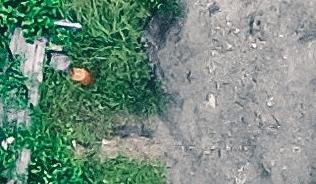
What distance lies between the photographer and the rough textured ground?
368 centimetres

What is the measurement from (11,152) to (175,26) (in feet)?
3.64

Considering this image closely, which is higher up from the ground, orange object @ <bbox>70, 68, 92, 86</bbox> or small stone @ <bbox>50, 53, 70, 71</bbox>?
small stone @ <bbox>50, 53, 70, 71</bbox>

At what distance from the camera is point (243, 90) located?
3.71 meters

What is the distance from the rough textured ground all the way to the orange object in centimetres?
40

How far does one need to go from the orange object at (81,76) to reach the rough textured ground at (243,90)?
0.40 metres

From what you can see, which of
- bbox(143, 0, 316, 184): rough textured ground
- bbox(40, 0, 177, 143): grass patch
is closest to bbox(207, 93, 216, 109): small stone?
bbox(143, 0, 316, 184): rough textured ground

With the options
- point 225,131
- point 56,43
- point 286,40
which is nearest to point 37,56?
point 56,43

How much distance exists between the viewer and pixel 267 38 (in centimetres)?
368

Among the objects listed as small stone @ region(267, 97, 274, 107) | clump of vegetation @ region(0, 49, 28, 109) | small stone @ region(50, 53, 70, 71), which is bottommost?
small stone @ region(267, 97, 274, 107)

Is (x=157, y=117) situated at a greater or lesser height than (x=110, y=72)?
lesser

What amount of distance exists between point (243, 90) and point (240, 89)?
0.02m

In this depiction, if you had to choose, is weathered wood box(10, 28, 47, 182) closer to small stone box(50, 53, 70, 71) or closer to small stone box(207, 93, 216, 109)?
small stone box(50, 53, 70, 71)

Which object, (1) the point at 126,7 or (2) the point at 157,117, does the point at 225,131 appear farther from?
(1) the point at 126,7

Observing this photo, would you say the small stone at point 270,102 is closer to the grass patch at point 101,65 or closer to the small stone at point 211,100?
the small stone at point 211,100
